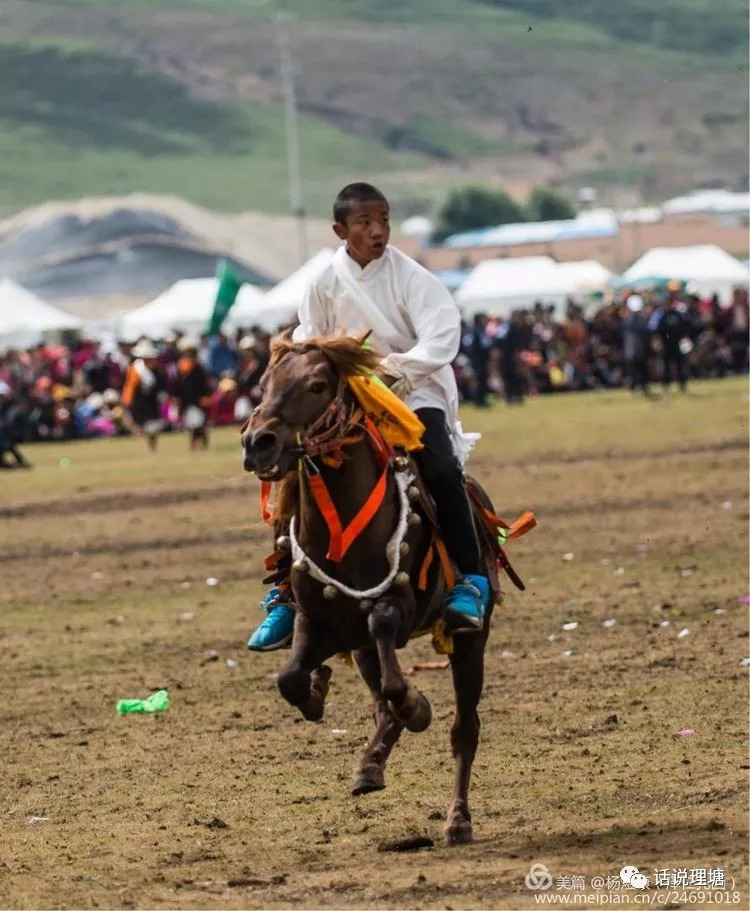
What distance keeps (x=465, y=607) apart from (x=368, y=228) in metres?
1.63

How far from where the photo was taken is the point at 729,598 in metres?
14.0

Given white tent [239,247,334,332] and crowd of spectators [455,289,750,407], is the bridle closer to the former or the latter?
crowd of spectators [455,289,750,407]

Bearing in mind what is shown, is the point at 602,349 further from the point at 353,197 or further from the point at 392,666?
the point at 392,666

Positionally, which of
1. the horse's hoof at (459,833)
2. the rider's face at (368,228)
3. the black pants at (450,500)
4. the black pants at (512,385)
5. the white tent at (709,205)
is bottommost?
the black pants at (512,385)

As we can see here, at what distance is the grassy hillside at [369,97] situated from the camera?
13288 cm

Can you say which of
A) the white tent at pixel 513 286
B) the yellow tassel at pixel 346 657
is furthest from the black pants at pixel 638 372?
the yellow tassel at pixel 346 657

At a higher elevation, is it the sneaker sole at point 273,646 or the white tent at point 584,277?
the white tent at point 584,277

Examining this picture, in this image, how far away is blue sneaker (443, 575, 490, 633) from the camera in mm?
8289

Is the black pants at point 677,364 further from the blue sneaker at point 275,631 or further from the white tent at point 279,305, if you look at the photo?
the blue sneaker at point 275,631

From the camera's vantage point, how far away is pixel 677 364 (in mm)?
40562

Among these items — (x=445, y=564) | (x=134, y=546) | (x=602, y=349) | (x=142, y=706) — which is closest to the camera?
(x=445, y=564)

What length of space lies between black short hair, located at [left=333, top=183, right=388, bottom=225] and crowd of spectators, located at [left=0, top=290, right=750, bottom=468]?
85.2ft

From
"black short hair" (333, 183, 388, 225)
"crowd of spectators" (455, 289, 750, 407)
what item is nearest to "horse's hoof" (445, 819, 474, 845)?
"black short hair" (333, 183, 388, 225)

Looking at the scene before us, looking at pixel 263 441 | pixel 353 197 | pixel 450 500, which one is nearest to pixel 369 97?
pixel 353 197
